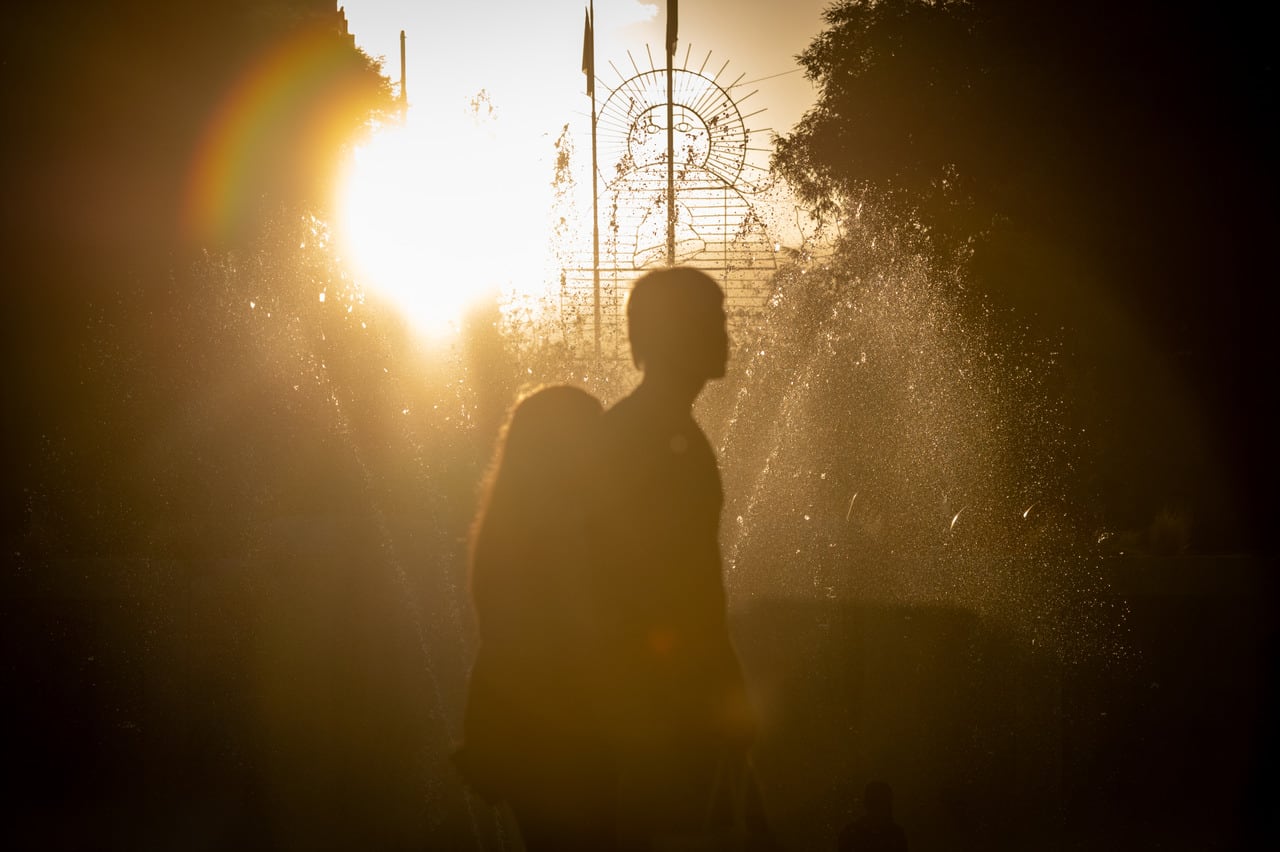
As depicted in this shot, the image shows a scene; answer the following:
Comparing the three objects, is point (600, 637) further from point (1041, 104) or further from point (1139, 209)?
point (1041, 104)

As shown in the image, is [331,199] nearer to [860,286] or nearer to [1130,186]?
[860,286]

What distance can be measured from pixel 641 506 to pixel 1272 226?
16606mm

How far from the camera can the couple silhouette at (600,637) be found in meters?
2.91

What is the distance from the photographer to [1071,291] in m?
19.4

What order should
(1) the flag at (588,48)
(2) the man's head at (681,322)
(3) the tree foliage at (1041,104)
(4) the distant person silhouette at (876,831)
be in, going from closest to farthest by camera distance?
(2) the man's head at (681,322)
(4) the distant person silhouette at (876,831)
(3) the tree foliage at (1041,104)
(1) the flag at (588,48)

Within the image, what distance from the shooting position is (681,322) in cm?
307

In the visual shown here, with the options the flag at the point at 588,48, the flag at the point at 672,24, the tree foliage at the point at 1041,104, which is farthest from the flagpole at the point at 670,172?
the flag at the point at 588,48

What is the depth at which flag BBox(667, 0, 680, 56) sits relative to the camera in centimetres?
2262

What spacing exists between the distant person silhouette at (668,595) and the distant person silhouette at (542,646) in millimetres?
56

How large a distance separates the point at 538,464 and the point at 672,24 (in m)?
22.2

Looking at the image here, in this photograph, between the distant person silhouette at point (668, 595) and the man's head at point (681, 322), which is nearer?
the distant person silhouette at point (668, 595)

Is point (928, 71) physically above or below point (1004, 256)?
above

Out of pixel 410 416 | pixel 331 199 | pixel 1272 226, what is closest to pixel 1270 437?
pixel 1272 226

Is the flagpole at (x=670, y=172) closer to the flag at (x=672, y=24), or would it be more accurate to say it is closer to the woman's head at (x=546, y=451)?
the flag at (x=672, y=24)
